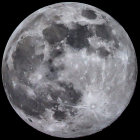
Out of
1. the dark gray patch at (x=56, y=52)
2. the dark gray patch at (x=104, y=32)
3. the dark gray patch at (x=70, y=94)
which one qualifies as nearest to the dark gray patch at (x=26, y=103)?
the dark gray patch at (x=70, y=94)

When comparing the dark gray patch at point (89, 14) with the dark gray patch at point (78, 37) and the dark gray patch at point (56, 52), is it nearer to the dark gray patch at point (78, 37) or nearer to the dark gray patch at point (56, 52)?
the dark gray patch at point (78, 37)

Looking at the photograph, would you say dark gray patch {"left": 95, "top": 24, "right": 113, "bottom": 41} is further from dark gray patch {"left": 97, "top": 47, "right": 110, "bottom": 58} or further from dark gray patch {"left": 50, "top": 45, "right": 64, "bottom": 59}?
dark gray patch {"left": 50, "top": 45, "right": 64, "bottom": 59}

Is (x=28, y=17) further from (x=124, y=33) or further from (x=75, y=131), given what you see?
(x=75, y=131)

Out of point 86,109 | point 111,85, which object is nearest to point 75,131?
point 86,109

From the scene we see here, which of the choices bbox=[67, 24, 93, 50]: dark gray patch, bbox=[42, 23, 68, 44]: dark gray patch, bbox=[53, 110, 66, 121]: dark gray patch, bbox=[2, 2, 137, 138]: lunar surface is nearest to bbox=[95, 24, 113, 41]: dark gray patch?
bbox=[2, 2, 137, 138]: lunar surface

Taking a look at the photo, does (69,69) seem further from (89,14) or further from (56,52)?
(89,14)

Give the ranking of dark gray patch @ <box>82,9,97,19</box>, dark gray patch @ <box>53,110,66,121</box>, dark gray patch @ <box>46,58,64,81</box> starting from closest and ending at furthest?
dark gray patch @ <box>46,58,64,81</box>, dark gray patch @ <box>53,110,66,121</box>, dark gray patch @ <box>82,9,97,19</box>
